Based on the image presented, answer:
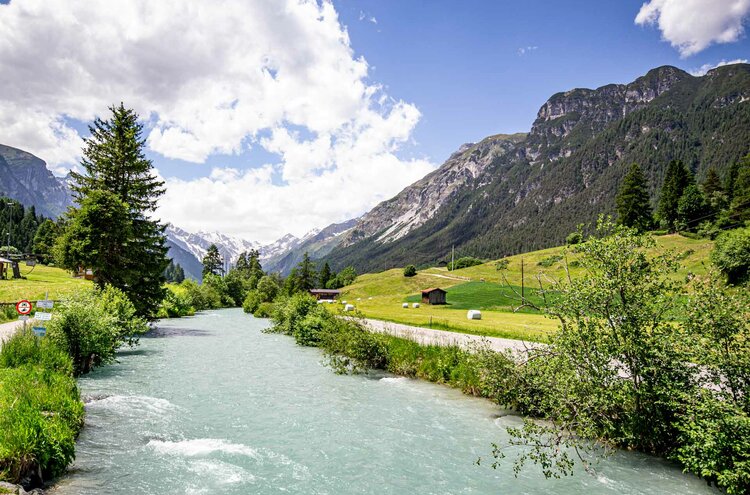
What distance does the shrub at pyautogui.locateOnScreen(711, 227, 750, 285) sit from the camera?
5631 cm

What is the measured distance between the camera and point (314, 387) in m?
25.3

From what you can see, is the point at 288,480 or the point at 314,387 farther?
the point at 314,387

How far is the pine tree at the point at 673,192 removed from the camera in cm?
10756

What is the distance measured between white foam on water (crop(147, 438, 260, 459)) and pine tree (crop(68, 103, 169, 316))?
33.1m

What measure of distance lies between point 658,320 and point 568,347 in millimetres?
2880

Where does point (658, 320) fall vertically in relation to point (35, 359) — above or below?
above

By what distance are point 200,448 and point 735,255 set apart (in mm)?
69216

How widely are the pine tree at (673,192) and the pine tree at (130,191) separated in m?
112

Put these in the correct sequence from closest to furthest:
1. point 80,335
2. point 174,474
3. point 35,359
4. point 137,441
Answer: point 174,474 → point 137,441 → point 35,359 → point 80,335

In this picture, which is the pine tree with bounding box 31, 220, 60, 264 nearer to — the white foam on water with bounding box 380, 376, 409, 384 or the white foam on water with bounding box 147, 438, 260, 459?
the white foam on water with bounding box 380, 376, 409, 384

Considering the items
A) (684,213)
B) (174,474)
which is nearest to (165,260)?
(174,474)

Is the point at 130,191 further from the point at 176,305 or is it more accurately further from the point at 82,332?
the point at 176,305

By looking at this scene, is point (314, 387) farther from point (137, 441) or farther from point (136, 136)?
point (136, 136)

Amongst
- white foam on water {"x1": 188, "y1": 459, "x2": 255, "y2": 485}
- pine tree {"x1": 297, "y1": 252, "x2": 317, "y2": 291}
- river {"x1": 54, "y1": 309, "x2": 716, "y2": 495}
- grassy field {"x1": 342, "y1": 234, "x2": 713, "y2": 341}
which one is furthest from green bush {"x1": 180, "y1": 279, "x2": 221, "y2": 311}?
white foam on water {"x1": 188, "y1": 459, "x2": 255, "y2": 485}
